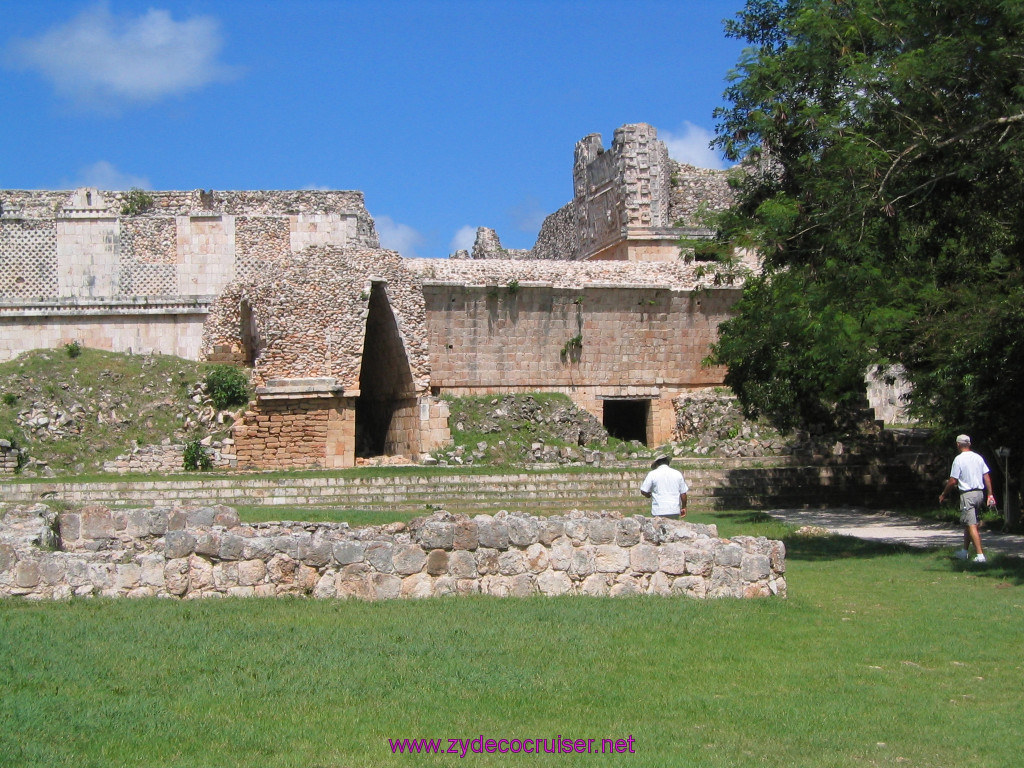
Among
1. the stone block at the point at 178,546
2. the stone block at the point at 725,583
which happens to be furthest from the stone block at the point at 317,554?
the stone block at the point at 725,583

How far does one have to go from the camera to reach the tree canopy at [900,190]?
12086 mm

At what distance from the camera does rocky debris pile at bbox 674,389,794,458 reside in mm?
23656

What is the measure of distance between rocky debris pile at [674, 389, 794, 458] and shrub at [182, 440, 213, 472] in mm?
9986

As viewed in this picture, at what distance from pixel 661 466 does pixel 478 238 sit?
27172 mm

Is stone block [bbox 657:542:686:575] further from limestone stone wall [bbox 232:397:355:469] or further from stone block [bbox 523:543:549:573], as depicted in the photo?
limestone stone wall [bbox 232:397:355:469]

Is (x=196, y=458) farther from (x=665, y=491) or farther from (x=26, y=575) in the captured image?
(x=26, y=575)

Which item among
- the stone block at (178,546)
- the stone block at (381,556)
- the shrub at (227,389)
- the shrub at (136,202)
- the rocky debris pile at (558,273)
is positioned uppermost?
the shrub at (136,202)

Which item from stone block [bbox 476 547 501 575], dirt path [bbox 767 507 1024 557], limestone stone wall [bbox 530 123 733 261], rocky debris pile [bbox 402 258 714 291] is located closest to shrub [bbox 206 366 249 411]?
rocky debris pile [bbox 402 258 714 291]

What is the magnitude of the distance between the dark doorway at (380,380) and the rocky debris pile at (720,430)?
6.45 m

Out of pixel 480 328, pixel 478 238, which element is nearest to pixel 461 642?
pixel 480 328

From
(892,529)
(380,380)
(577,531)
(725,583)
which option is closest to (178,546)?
(577,531)

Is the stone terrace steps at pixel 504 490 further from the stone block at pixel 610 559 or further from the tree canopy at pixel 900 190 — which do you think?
the stone block at pixel 610 559

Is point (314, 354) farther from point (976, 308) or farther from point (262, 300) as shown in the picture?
point (976, 308)

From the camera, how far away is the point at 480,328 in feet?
83.1
